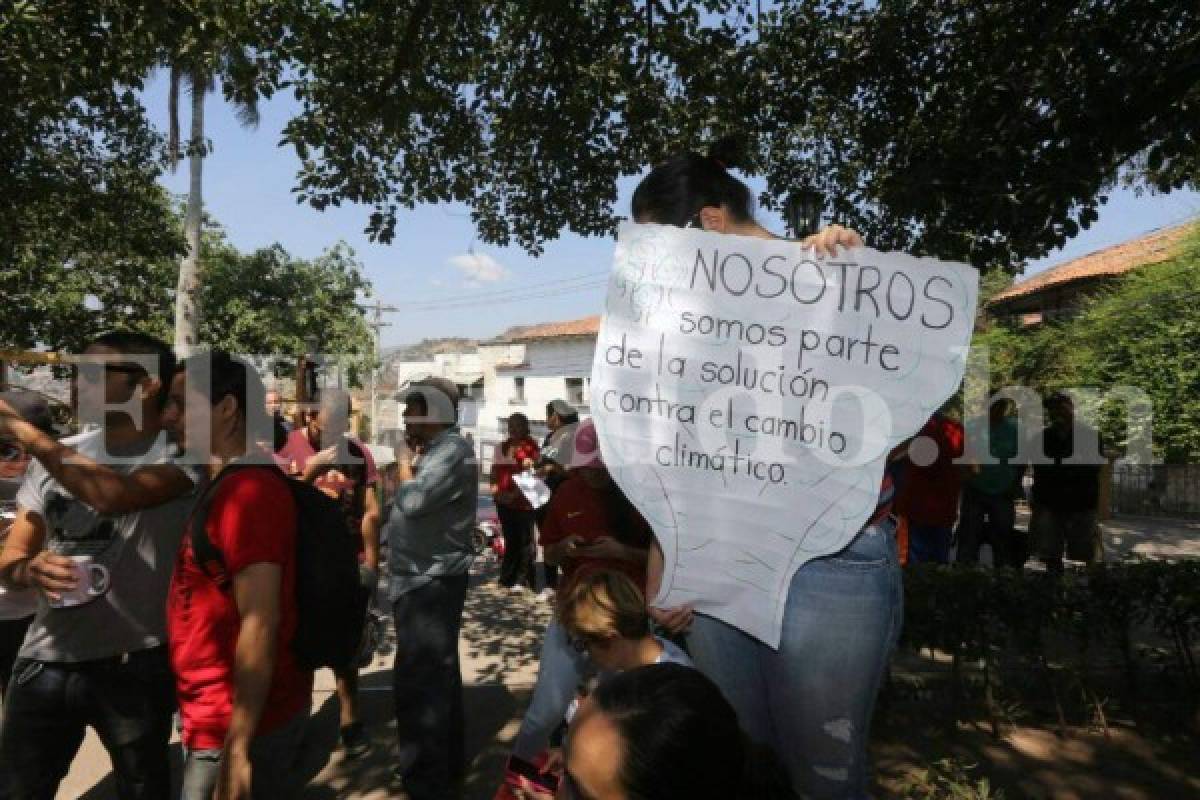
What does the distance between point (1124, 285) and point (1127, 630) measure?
2111cm

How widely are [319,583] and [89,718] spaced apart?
2.99ft

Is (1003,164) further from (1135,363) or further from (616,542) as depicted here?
(1135,363)

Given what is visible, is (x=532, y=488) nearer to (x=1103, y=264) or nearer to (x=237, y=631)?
(x=237, y=631)

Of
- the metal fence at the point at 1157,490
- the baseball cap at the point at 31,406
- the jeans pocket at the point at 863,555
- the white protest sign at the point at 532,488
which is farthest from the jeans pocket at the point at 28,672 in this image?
the metal fence at the point at 1157,490

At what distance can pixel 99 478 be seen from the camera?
231cm

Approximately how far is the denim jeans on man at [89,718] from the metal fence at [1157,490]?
20.3m

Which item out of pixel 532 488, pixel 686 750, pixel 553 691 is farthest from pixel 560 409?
pixel 686 750

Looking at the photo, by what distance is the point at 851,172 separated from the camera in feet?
21.2

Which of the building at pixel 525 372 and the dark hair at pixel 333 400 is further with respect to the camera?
the building at pixel 525 372

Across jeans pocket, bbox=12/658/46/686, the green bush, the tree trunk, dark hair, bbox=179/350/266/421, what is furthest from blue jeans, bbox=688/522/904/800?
the tree trunk

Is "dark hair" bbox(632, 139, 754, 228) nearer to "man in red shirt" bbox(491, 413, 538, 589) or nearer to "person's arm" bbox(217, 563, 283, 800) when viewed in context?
"person's arm" bbox(217, 563, 283, 800)

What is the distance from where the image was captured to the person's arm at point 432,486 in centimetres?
356

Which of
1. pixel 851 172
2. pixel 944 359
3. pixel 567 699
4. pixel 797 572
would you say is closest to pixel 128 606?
pixel 567 699

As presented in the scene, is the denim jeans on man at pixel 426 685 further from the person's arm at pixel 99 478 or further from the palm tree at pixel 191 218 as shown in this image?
the palm tree at pixel 191 218
